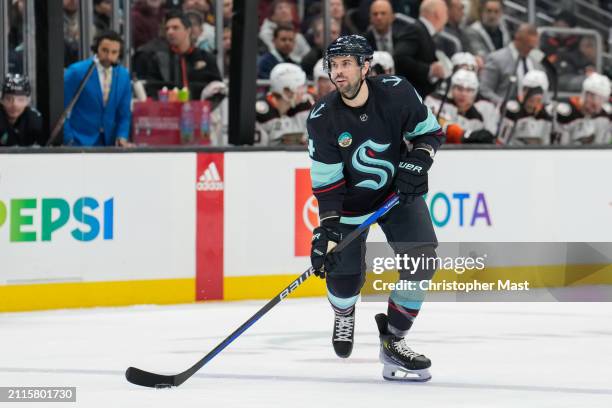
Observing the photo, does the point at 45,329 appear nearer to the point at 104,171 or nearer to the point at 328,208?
the point at 104,171

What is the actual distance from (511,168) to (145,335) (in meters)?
3.02

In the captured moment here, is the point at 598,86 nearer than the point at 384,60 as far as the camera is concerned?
No

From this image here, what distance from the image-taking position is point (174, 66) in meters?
9.32

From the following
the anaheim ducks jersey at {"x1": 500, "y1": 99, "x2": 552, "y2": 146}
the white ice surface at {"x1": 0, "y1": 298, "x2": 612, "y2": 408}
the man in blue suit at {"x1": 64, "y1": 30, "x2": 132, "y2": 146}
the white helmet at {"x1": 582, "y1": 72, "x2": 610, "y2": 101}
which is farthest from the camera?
the white helmet at {"x1": 582, "y1": 72, "x2": 610, "y2": 101}

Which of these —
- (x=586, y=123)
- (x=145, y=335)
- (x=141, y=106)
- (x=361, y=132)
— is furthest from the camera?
(x=586, y=123)

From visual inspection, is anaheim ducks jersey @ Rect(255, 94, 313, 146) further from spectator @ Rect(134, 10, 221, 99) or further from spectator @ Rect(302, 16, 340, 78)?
spectator @ Rect(302, 16, 340, 78)

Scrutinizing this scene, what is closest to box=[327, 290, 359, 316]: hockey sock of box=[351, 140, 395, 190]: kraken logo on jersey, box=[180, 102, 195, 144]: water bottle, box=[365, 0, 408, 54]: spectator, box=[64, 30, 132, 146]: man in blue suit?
box=[351, 140, 395, 190]: kraken logo on jersey

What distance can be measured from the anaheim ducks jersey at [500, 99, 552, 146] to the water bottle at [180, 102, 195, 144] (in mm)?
2431

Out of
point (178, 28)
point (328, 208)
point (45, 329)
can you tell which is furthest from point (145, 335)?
point (178, 28)

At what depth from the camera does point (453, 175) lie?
907 centimetres

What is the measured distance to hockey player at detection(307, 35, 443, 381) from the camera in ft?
18.9

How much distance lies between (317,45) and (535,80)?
5.22 ft

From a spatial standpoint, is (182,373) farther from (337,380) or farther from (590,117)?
(590,117)

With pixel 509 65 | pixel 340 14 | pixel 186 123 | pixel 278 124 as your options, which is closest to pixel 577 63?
Result: pixel 509 65
